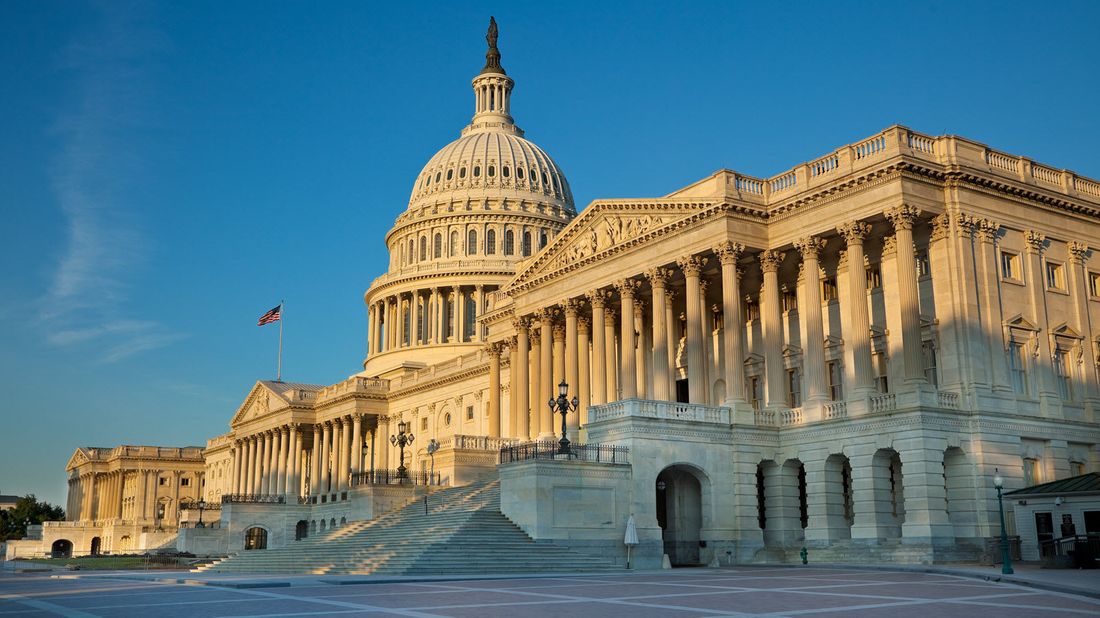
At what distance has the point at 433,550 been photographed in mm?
42688

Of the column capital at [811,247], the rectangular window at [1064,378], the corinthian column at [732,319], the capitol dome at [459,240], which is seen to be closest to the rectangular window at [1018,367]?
the rectangular window at [1064,378]

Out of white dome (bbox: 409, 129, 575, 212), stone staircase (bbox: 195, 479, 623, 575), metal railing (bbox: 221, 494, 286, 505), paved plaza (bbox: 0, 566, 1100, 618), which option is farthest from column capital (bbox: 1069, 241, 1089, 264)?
white dome (bbox: 409, 129, 575, 212)

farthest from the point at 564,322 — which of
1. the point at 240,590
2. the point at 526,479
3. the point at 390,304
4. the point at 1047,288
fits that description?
the point at 390,304

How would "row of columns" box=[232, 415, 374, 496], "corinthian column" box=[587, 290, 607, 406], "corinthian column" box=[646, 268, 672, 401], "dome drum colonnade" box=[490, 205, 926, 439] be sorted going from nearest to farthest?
1. "dome drum colonnade" box=[490, 205, 926, 439]
2. "corinthian column" box=[646, 268, 672, 401]
3. "corinthian column" box=[587, 290, 607, 406]
4. "row of columns" box=[232, 415, 374, 496]

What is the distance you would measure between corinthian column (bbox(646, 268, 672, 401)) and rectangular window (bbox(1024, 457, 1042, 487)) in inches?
690

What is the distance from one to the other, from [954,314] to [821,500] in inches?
388

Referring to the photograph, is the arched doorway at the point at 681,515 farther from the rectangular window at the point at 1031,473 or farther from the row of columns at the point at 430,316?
the row of columns at the point at 430,316

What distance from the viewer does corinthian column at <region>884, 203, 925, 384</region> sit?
46.6 metres

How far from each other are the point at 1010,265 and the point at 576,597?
32418 mm

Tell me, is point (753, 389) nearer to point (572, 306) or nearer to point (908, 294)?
point (572, 306)

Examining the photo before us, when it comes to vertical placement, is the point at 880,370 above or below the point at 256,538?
above

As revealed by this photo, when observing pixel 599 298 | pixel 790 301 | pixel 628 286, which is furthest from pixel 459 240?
pixel 790 301

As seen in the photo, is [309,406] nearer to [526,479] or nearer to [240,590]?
Answer: [526,479]

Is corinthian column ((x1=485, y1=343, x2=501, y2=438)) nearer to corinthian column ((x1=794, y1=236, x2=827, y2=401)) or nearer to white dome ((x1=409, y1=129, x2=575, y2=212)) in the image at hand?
corinthian column ((x1=794, y1=236, x2=827, y2=401))
